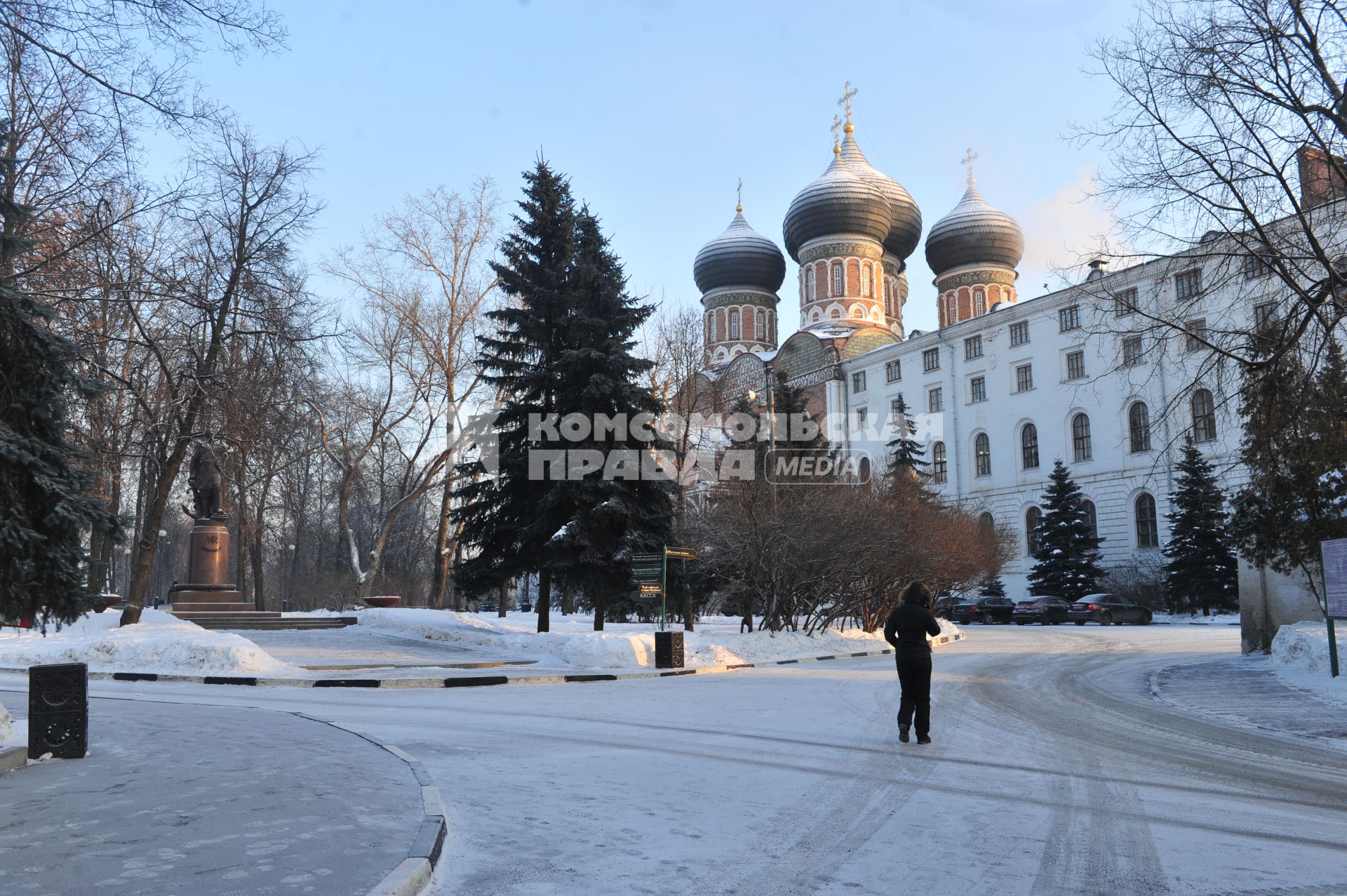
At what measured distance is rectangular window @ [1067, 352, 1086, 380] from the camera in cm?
5619

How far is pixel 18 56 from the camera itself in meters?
9.20

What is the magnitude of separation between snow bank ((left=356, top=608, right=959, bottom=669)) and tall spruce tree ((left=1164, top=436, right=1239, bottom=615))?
22.5 metres

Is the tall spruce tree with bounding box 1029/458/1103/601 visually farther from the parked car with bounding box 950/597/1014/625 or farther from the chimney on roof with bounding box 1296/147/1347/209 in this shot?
the chimney on roof with bounding box 1296/147/1347/209

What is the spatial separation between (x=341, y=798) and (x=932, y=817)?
3479 millimetres

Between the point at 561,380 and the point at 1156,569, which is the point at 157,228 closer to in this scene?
the point at 561,380

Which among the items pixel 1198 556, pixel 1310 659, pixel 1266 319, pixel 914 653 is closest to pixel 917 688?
pixel 914 653

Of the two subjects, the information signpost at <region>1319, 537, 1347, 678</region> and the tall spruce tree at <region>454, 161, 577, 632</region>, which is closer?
the information signpost at <region>1319, 537, 1347, 678</region>

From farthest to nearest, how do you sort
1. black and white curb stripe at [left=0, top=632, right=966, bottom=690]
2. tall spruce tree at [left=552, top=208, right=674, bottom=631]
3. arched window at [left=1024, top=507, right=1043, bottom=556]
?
1. arched window at [left=1024, top=507, right=1043, bottom=556]
2. tall spruce tree at [left=552, top=208, right=674, bottom=631]
3. black and white curb stripe at [left=0, top=632, right=966, bottom=690]

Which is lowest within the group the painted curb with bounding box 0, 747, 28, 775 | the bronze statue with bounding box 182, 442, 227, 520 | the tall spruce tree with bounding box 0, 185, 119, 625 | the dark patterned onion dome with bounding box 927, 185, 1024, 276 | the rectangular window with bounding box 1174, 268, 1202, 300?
the painted curb with bounding box 0, 747, 28, 775

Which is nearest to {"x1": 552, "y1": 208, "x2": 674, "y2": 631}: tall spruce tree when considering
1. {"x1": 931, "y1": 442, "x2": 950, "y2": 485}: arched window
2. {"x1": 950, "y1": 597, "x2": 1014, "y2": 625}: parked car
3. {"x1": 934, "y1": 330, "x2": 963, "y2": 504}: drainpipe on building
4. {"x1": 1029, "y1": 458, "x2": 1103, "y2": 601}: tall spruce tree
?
{"x1": 950, "y1": 597, "x2": 1014, "y2": 625}: parked car

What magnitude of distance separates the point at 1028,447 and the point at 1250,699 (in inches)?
1925

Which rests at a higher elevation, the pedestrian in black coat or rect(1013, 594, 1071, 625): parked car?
the pedestrian in black coat

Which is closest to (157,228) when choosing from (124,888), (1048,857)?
(124,888)

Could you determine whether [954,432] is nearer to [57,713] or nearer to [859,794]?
[859,794]
